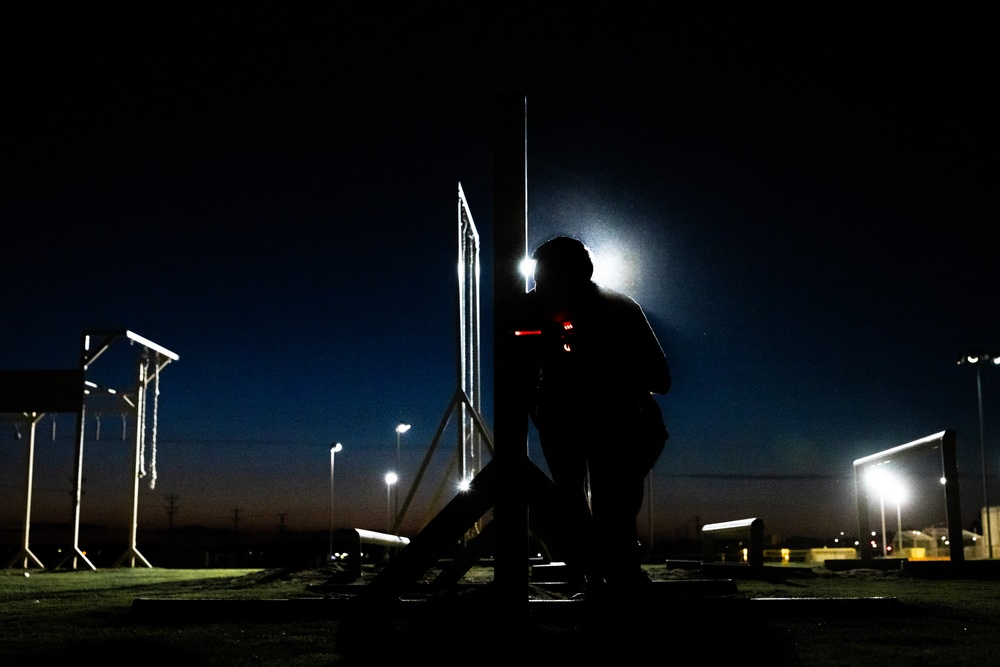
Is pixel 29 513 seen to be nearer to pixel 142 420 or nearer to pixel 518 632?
pixel 142 420

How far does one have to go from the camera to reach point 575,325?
3801mm

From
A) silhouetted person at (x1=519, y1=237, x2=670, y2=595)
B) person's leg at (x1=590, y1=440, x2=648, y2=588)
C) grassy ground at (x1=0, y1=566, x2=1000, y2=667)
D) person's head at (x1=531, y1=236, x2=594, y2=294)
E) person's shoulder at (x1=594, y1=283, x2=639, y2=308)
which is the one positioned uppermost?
person's head at (x1=531, y1=236, x2=594, y2=294)

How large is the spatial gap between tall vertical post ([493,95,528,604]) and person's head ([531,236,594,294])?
104mm

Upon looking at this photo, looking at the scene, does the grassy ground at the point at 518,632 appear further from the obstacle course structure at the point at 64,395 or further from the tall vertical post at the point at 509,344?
the obstacle course structure at the point at 64,395

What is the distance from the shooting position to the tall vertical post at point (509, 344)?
3664mm

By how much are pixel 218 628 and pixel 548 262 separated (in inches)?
80.8

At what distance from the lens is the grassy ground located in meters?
3.19

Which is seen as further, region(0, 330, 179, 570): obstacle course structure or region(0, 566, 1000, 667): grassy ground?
region(0, 330, 179, 570): obstacle course structure

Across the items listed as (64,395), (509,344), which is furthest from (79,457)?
(509,344)

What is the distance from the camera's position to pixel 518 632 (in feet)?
11.5

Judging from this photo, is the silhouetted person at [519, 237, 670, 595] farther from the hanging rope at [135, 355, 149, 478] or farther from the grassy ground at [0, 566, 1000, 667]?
the hanging rope at [135, 355, 149, 478]

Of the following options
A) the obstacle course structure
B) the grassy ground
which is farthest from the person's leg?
the obstacle course structure

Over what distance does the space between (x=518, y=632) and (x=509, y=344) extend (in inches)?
41.2

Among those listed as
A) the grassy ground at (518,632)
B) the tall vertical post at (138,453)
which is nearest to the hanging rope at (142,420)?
the tall vertical post at (138,453)
